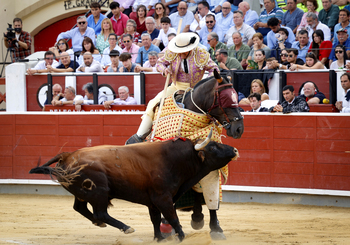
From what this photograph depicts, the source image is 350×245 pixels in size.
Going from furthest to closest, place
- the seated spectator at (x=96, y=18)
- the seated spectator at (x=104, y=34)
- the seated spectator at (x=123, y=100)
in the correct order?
the seated spectator at (x=96, y=18) < the seated spectator at (x=104, y=34) < the seated spectator at (x=123, y=100)

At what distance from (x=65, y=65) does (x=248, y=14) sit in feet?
12.7

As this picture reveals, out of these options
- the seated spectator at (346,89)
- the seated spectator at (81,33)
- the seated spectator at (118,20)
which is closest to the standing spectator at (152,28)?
the seated spectator at (118,20)

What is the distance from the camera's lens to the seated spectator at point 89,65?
9.51 m

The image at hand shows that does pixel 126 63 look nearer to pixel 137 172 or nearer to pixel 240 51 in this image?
pixel 240 51

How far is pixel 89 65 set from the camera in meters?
9.62

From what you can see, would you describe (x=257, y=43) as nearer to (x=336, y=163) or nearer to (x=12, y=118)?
(x=336, y=163)

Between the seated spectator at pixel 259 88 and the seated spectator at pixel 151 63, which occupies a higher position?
the seated spectator at pixel 151 63

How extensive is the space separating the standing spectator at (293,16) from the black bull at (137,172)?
5.84 metres

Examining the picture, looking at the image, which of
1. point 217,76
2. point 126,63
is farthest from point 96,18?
point 217,76

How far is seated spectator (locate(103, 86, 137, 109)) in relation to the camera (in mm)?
8914

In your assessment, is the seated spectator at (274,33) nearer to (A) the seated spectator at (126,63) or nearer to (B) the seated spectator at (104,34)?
(A) the seated spectator at (126,63)

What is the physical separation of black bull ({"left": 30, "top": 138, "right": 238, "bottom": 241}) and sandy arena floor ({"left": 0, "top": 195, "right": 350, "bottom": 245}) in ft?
1.75

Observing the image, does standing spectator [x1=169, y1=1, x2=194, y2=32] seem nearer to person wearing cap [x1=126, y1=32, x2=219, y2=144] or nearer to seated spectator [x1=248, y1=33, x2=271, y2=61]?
seated spectator [x1=248, y1=33, x2=271, y2=61]

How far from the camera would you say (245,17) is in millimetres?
9992
